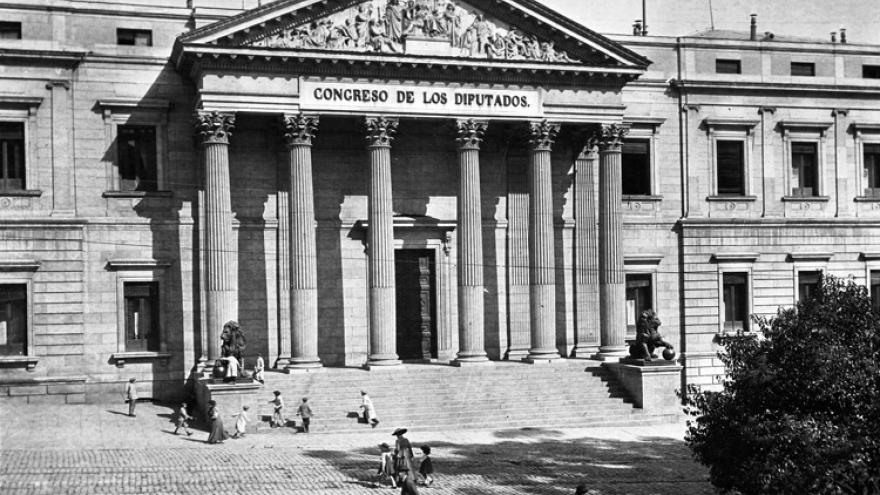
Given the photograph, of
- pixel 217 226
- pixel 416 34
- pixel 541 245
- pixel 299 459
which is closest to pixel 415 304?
pixel 541 245

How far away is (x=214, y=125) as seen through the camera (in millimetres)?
39719

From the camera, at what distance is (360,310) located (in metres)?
45.0

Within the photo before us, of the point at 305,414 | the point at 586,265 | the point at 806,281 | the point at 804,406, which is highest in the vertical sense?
the point at 586,265

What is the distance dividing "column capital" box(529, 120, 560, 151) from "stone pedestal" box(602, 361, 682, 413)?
31.5ft

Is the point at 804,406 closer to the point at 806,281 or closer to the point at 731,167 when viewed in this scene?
the point at 731,167

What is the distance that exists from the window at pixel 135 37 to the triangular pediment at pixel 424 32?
194 inches

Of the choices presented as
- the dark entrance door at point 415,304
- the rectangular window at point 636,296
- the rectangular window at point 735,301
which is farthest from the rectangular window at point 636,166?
the dark entrance door at point 415,304

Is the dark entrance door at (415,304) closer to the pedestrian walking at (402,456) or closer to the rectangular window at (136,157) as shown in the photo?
the rectangular window at (136,157)

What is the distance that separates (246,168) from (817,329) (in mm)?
26758

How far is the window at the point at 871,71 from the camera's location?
53341 millimetres

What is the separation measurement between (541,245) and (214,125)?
A: 13.9m

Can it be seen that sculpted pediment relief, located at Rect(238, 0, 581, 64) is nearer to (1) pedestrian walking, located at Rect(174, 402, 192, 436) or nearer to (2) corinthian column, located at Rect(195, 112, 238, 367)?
(2) corinthian column, located at Rect(195, 112, 238, 367)

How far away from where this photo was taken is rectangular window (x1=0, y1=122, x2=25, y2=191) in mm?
41250

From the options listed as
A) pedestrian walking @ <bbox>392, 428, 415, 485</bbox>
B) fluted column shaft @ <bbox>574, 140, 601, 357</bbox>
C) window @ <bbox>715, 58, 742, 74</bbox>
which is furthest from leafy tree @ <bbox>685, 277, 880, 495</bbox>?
window @ <bbox>715, 58, 742, 74</bbox>
